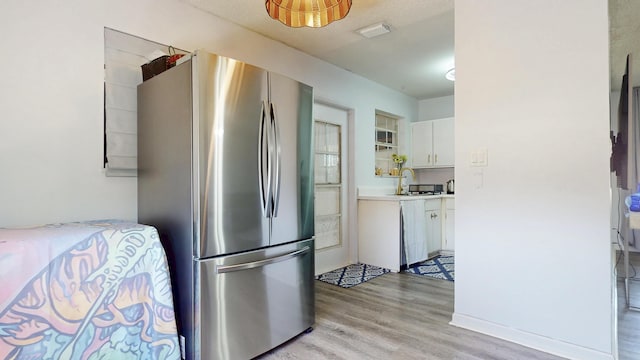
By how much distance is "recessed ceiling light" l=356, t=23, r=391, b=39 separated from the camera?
116 inches

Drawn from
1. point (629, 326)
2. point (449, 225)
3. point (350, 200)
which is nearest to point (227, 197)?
point (350, 200)

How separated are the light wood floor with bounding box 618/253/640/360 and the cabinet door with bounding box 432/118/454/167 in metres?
2.47

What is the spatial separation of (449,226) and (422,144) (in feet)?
4.53

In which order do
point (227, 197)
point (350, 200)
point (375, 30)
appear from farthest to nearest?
point (350, 200), point (375, 30), point (227, 197)

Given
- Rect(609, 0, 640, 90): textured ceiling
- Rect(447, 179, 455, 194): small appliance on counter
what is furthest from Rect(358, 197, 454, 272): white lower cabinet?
Rect(609, 0, 640, 90): textured ceiling

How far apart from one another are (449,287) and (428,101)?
132 inches

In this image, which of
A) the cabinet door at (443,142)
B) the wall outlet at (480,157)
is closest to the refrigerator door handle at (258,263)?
the wall outlet at (480,157)

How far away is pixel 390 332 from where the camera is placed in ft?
7.77

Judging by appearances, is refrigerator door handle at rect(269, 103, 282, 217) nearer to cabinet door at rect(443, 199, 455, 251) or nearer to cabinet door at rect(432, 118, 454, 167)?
cabinet door at rect(443, 199, 455, 251)

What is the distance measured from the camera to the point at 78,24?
2062 mm

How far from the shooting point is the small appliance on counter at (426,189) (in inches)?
198

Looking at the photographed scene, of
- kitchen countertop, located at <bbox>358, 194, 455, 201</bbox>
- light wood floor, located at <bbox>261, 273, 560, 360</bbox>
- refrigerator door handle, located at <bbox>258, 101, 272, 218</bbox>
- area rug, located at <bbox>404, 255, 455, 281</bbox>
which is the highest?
refrigerator door handle, located at <bbox>258, 101, 272, 218</bbox>

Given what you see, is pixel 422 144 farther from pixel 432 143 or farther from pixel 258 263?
pixel 258 263

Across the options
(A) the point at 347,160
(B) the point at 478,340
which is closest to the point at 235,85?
(B) the point at 478,340
